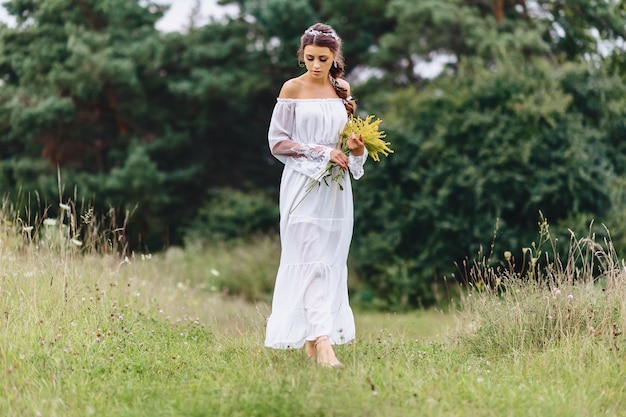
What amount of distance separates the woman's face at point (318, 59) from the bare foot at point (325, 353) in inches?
70.4

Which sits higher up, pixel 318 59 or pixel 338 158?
pixel 318 59

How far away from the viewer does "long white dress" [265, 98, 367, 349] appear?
205 inches

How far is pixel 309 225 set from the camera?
5242 mm

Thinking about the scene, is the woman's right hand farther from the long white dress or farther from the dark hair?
the dark hair

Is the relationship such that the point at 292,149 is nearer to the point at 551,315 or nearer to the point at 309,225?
the point at 309,225

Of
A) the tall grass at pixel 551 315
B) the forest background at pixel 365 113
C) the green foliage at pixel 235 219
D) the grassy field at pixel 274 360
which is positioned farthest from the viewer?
the green foliage at pixel 235 219

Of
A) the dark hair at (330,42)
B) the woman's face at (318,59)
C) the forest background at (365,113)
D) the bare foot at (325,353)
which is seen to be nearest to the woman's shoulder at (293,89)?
the woman's face at (318,59)

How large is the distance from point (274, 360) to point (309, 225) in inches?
37.3

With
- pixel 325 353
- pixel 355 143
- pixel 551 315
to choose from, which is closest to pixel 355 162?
pixel 355 143

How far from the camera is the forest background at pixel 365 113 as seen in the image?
1161 centimetres

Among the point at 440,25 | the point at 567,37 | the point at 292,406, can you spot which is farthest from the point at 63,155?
the point at 292,406

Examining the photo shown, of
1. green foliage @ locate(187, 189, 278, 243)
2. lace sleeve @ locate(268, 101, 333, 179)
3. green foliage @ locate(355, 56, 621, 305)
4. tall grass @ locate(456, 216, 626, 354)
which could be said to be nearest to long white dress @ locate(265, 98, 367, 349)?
lace sleeve @ locate(268, 101, 333, 179)

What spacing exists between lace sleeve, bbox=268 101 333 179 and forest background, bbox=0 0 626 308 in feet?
21.7

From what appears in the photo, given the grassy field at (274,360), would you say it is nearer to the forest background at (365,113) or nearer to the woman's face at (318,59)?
the woman's face at (318,59)
